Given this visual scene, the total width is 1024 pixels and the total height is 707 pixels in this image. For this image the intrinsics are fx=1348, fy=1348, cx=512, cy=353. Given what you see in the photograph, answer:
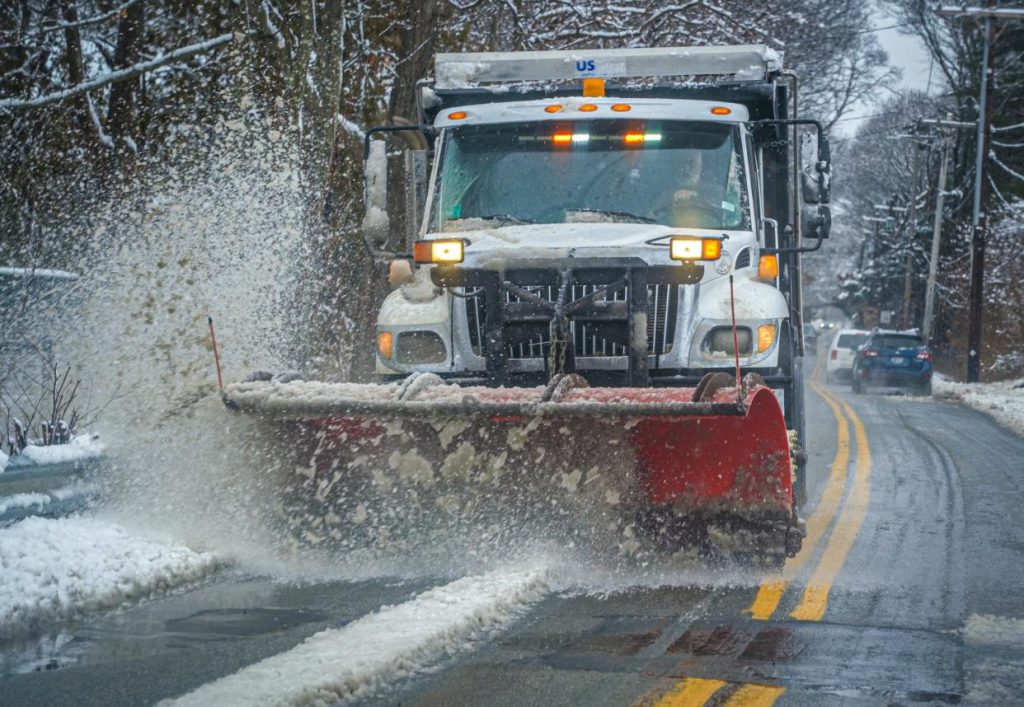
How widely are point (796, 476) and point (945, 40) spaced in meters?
38.8

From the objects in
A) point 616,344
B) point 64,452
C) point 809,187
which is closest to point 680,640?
point 616,344

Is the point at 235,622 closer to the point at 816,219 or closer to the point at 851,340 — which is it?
the point at 816,219

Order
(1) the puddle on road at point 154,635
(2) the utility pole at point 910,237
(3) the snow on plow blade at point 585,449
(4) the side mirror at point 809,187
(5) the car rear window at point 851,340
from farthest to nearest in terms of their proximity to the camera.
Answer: (2) the utility pole at point 910,237 < (5) the car rear window at point 851,340 < (4) the side mirror at point 809,187 < (3) the snow on plow blade at point 585,449 < (1) the puddle on road at point 154,635

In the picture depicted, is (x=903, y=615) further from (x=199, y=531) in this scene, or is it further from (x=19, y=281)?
(x=19, y=281)

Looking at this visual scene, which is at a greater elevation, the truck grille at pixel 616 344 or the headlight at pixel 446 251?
the headlight at pixel 446 251

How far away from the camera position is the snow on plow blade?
6.49m

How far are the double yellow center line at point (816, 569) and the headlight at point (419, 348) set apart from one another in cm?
248

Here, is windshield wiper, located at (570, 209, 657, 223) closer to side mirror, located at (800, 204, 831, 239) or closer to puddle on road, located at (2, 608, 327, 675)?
side mirror, located at (800, 204, 831, 239)

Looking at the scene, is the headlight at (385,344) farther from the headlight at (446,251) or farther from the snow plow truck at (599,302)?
the headlight at (446,251)

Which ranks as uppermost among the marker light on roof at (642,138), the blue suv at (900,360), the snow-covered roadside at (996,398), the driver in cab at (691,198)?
the marker light on roof at (642,138)

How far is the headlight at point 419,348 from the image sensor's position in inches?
332

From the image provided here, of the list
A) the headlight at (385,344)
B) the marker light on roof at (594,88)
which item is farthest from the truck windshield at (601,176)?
the headlight at (385,344)

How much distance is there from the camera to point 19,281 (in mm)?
12125

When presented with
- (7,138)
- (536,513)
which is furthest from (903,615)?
(7,138)
